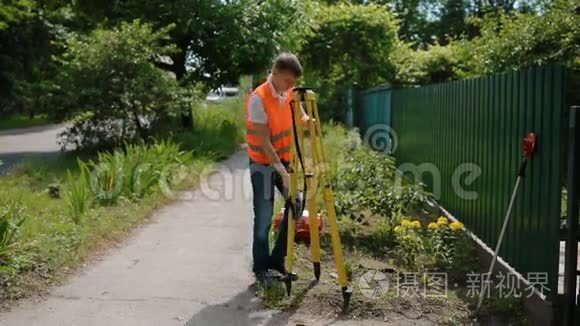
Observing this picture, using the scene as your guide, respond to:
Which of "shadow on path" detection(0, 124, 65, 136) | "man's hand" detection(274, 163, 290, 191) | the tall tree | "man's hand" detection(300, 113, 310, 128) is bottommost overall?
"shadow on path" detection(0, 124, 65, 136)

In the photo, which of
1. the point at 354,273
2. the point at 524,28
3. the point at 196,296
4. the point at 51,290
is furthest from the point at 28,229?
the point at 524,28

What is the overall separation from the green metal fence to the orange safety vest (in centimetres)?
179

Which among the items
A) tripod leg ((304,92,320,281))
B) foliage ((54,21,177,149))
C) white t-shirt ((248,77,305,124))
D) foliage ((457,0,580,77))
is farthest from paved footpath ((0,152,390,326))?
foliage ((457,0,580,77))

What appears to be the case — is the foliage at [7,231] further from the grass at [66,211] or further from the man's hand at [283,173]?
the man's hand at [283,173]

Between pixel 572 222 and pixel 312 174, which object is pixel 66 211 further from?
pixel 572 222

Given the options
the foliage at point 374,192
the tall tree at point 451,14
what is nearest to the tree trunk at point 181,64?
the foliage at point 374,192

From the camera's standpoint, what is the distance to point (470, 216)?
6.50 meters

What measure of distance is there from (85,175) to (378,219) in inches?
144

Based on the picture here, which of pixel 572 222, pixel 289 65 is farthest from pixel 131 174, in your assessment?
pixel 572 222

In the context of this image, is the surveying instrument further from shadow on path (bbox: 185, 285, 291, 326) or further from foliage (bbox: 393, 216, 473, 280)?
foliage (bbox: 393, 216, 473, 280)

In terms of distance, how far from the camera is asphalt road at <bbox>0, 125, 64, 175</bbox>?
51.1 ft

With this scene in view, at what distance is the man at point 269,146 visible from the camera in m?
4.85

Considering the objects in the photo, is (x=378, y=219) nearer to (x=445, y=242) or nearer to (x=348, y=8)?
(x=445, y=242)

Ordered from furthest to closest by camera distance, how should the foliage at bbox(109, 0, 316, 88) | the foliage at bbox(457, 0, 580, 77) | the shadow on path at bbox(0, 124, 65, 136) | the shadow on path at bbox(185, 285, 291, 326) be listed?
1. the shadow on path at bbox(0, 124, 65, 136)
2. the foliage at bbox(109, 0, 316, 88)
3. the foliage at bbox(457, 0, 580, 77)
4. the shadow on path at bbox(185, 285, 291, 326)
